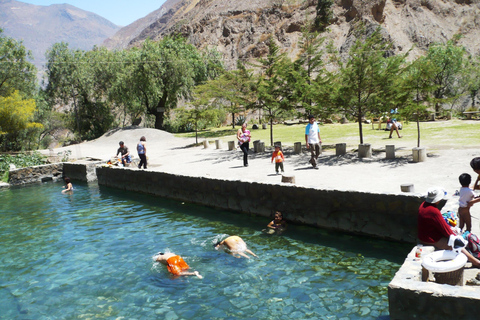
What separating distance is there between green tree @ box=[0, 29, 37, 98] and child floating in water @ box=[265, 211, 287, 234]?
32209 mm

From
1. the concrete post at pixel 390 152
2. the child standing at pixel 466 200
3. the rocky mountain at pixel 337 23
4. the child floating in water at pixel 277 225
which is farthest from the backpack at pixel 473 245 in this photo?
the rocky mountain at pixel 337 23

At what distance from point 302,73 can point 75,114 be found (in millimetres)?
34934

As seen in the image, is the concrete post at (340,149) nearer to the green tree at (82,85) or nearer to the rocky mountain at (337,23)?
the green tree at (82,85)

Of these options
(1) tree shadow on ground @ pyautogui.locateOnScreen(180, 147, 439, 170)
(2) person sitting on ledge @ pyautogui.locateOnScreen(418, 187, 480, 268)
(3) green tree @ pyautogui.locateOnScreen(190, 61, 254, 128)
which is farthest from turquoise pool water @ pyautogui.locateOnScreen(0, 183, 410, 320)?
(3) green tree @ pyautogui.locateOnScreen(190, 61, 254, 128)

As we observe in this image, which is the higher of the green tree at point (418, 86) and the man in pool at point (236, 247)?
the green tree at point (418, 86)

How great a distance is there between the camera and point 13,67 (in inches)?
1436

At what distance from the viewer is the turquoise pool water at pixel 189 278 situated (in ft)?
22.4

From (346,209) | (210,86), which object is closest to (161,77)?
(210,86)

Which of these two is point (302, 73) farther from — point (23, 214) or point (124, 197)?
point (23, 214)

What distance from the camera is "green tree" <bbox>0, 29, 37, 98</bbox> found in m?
35.7

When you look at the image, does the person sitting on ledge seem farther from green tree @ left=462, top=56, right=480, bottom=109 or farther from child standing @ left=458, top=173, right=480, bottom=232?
green tree @ left=462, top=56, right=480, bottom=109

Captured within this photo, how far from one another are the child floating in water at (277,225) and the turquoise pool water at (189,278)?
267 millimetres

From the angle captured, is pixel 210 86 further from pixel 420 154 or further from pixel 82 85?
pixel 420 154

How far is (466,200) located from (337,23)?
83308 millimetres
